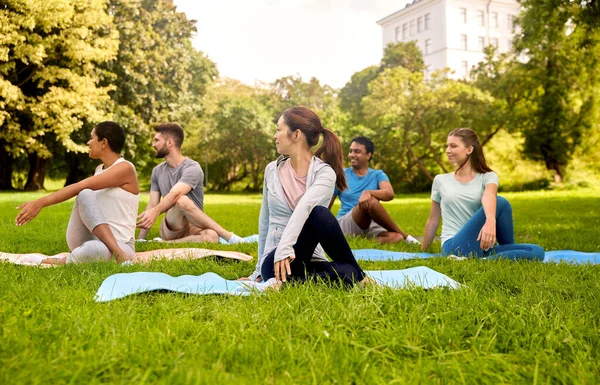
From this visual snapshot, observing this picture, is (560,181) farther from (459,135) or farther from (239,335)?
(239,335)

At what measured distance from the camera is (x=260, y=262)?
13.6 feet

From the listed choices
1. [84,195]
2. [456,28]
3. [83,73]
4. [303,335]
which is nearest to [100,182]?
[84,195]

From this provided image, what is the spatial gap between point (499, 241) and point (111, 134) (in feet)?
12.0

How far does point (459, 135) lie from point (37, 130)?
742 inches

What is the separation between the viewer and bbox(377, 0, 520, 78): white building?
2183 inches

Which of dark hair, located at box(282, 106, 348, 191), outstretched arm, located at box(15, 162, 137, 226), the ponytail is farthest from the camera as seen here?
outstretched arm, located at box(15, 162, 137, 226)

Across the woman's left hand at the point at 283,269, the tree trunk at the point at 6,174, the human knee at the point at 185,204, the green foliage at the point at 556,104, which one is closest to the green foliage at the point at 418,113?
the green foliage at the point at 556,104

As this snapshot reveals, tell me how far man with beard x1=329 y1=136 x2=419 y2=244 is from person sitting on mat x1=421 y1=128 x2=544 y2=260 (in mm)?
1146

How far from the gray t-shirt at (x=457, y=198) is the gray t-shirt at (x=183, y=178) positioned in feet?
9.31

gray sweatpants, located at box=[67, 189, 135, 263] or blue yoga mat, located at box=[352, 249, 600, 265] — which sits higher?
gray sweatpants, located at box=[67, 189, 135, 263]

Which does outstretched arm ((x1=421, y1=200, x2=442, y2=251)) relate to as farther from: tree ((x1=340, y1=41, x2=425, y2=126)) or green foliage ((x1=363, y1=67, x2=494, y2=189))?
tree ((x1=340, y1=41, x2=425, y2=126))

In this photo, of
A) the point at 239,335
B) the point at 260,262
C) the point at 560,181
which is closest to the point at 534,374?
the point at 239,335

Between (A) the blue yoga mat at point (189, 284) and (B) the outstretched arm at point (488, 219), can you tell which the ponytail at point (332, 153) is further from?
(B) the outstretched arm at point (488, 219)

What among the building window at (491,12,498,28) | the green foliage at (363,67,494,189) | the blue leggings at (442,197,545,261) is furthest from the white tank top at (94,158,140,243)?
the building window at (491,12,498,28)
